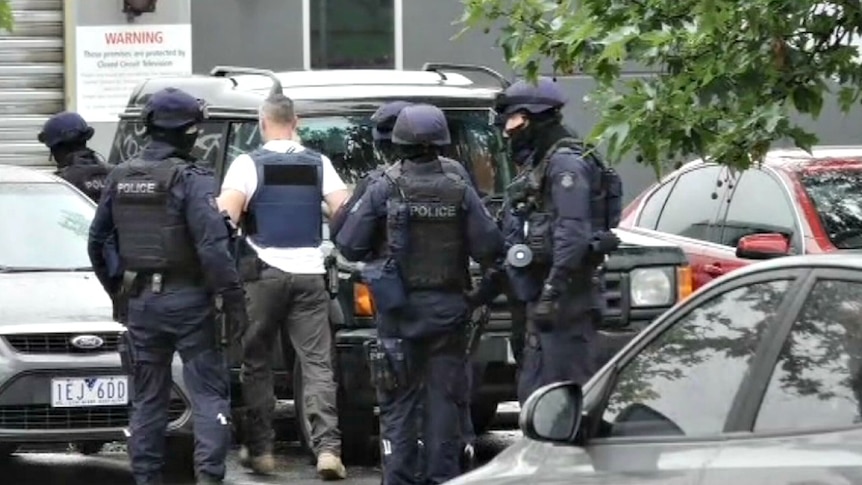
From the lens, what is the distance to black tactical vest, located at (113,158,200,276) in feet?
31.1

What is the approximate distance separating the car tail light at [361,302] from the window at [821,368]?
556cm

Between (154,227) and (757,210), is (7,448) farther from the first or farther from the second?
(757,210)

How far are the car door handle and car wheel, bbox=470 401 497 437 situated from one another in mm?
1394

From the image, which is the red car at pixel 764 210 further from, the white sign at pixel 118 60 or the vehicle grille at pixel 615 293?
the white sign at pixel 118 60

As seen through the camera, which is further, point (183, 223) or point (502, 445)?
point (502, 445)

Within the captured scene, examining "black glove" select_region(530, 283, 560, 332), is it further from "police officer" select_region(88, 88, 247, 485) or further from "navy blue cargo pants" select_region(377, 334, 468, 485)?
"police officer" select_region(88, 88, 247, 485)

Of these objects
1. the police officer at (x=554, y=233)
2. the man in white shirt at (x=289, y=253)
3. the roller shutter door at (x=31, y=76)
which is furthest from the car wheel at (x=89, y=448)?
the roller shutter door at (x=31, y=76)

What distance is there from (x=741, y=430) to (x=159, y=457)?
16.6 feet

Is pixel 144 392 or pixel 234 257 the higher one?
pixel 234 257

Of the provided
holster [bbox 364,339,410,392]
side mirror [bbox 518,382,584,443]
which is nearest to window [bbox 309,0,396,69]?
holster [bbox 364,339,410,392]

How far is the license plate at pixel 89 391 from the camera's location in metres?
10.0

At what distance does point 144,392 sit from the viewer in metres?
9.55

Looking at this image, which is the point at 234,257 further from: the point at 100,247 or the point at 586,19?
the point at 586,19

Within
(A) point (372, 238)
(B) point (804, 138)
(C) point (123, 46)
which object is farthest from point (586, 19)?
(C) point (123, 46)
